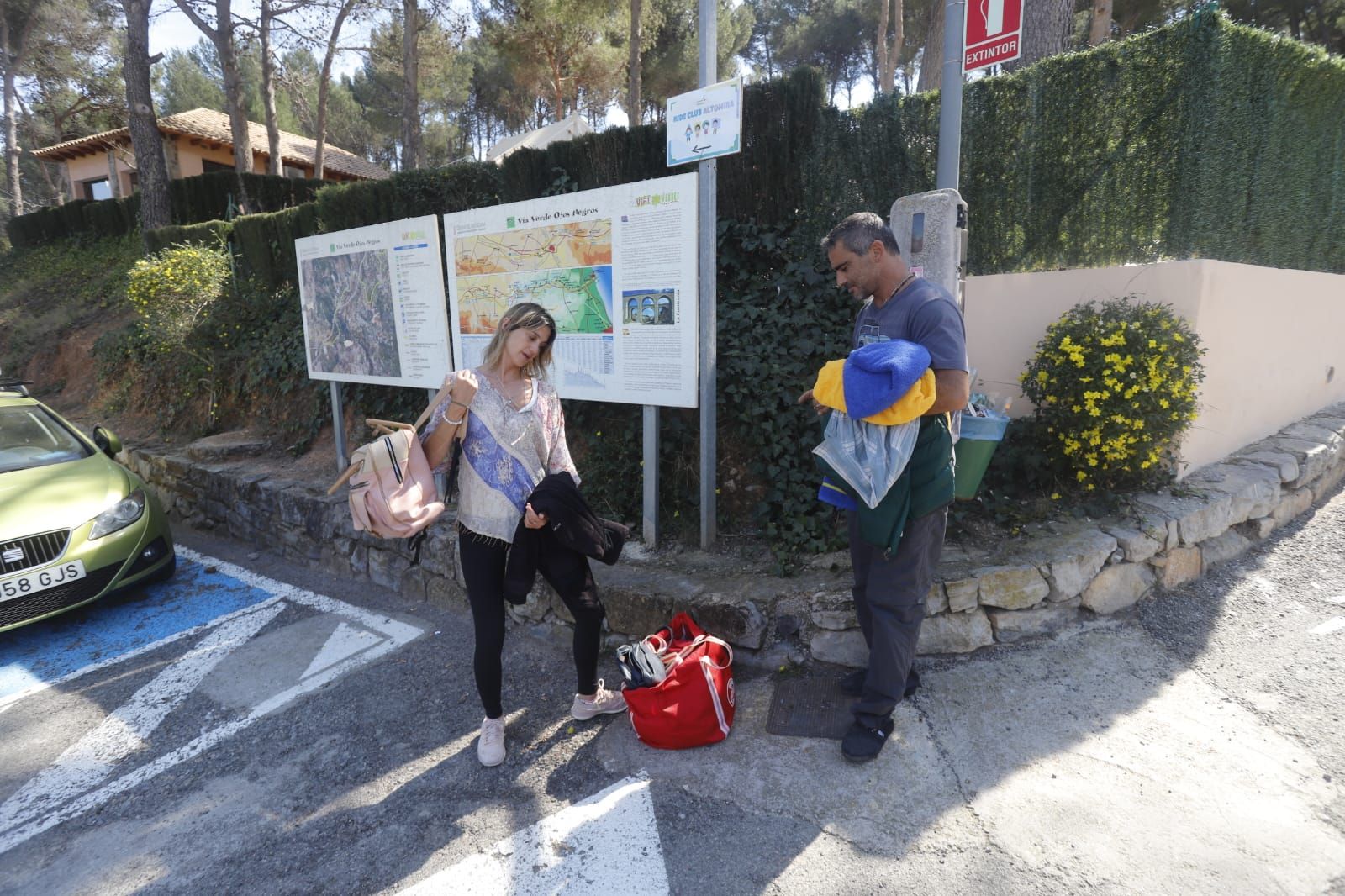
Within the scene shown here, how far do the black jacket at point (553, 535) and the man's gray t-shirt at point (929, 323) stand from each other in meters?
1.31

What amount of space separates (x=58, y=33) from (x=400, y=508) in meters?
25.8

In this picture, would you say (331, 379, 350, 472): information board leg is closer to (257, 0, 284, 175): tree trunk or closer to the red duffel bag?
the red duffel bag

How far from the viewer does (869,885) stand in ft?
7.20

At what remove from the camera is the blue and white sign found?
3412 mm

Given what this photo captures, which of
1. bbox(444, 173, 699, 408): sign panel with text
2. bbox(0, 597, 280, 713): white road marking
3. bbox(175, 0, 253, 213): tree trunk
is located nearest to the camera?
bbox(444, 173, 699, 408): sign panel with text

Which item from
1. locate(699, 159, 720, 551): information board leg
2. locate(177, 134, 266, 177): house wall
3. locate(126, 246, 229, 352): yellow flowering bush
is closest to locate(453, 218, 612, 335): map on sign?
locate(699, 159, 720, 551): information board leg

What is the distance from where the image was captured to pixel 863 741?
271 centimetres

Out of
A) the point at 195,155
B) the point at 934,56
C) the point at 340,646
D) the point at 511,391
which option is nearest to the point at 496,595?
the point at 511,391

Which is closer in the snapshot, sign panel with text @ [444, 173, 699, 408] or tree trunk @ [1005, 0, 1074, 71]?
sign panel with text @ [444, 173, 699, 408]

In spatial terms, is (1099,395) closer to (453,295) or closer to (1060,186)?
(1060,186)

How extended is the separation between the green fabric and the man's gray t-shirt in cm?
25

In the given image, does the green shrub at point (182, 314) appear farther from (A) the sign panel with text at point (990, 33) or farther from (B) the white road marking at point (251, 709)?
(A) the sign panel with text at point (990, 33)

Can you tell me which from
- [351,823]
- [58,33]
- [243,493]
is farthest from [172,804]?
[58,33]

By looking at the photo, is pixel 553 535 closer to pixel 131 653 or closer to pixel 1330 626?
pixel 131 653
